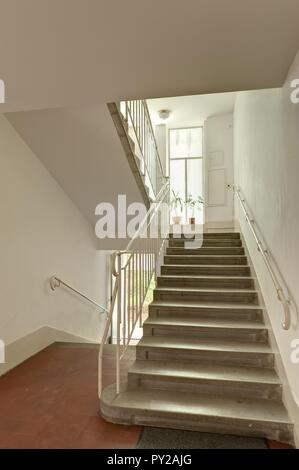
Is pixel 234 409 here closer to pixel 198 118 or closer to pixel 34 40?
pixel 34 40

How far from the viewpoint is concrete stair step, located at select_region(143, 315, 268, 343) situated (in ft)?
9.27

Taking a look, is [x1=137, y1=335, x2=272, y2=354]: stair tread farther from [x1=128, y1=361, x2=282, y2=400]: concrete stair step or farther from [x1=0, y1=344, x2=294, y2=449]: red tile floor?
[x1=0, y1=344, x2=294, y2=449]: red tile floor

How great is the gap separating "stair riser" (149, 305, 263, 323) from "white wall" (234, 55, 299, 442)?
27 cm

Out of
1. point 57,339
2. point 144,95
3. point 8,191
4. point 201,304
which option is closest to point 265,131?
point 144,95

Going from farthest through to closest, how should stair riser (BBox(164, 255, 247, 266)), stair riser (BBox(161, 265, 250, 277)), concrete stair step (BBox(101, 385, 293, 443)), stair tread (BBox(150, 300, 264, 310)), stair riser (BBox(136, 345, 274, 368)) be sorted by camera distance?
stair riser (BBox(164, 255, 247, 266))
stair riser (BBox(161, 265, 250, 277))
stair tread (BBox(150, 300, 264, 310))
stair riser (BBox(136, 345, 274, 368))
concrete stair step (BBox(101, 385, 293, 443))

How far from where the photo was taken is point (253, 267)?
3.66 m

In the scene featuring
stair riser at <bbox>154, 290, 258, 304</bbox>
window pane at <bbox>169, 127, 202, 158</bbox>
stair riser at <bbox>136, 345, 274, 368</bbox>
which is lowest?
stair riser at <bbox>136, 345, 274, 368</bbox>

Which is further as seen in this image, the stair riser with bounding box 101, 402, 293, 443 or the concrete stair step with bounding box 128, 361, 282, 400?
Answer: the concrete stair step with bounding box 128, 361, 282, 400

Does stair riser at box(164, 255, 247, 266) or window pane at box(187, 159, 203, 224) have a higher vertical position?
window pane at box(187, 159, 203, 224)

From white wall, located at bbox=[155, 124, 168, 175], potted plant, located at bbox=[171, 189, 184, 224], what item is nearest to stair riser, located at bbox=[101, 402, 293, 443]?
potted plant, located at bbox=[171, 189, 184, 224]

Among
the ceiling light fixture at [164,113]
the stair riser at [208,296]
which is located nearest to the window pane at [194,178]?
the ceiling light fixture at [164,113]

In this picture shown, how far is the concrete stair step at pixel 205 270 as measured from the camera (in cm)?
386

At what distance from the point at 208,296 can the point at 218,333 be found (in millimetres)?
619

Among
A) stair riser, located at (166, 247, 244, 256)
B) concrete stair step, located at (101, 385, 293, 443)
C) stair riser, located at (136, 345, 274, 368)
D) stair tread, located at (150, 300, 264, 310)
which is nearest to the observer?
concrete stair step, located at (101, 385, 293, 443)
